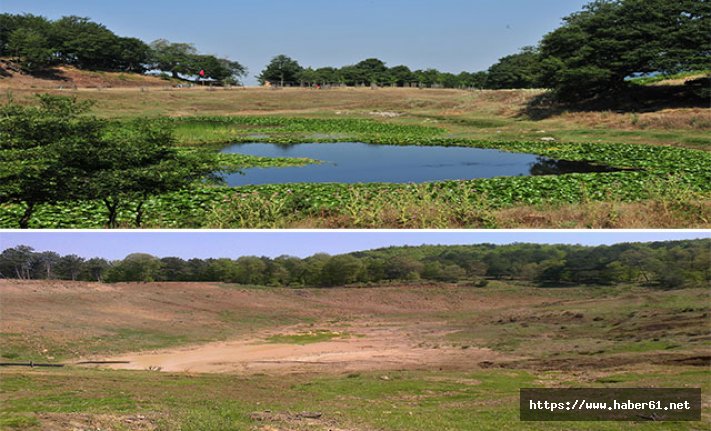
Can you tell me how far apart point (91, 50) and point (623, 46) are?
76.0 m

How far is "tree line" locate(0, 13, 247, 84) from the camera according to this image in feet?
277

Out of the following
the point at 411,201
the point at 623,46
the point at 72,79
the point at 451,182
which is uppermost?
the point at 72,79

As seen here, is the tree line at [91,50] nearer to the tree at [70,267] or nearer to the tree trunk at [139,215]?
the tree at [70,267]

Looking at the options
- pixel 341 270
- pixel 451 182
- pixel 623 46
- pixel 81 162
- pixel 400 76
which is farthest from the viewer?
pixel 400 76

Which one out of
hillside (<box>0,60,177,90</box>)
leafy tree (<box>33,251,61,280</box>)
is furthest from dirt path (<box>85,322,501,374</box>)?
hillside (<box>0,60,177,90</box>)

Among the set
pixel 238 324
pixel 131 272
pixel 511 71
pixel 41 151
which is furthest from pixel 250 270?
pixel 511 71

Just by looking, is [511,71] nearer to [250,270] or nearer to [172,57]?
[172,57]

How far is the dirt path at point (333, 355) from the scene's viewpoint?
16.8m

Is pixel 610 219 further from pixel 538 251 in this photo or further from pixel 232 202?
pixel 232 202

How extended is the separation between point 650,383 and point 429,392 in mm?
4535

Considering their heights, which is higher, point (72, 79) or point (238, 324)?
point (72, 79)

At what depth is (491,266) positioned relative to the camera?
20.5 m

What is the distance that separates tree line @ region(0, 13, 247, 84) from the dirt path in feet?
253

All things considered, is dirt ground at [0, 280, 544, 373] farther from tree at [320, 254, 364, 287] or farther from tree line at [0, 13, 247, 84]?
tree line at [0, 13, 247, 84]
